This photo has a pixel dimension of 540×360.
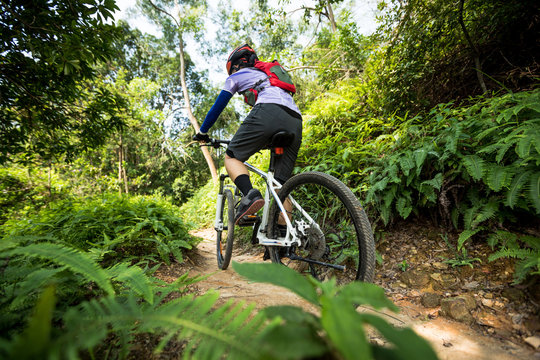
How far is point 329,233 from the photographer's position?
201 centimetres

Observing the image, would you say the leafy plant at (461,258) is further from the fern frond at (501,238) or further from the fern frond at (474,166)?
the fern frond at (474,166)

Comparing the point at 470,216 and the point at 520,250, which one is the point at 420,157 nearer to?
the point at 470,216

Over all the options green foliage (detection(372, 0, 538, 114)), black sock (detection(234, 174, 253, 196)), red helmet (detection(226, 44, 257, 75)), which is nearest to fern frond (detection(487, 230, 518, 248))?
black sock (detection(234, 174, 253, 196))

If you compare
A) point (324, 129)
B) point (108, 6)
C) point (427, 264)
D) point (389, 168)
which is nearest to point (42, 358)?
point (427, 264)

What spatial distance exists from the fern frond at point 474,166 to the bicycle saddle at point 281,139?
1400mm

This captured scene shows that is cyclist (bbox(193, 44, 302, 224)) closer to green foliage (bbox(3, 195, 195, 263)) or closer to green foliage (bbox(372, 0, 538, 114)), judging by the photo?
green foliage (bbox(3, 195, 195, 263))

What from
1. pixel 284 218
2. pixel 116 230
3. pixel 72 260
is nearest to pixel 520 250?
pixel 284 218

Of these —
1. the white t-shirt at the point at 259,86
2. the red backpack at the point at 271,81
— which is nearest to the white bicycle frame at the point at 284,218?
the white t-shirt at the point at 259,86

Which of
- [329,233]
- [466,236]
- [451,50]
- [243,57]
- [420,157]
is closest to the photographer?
[466,236]

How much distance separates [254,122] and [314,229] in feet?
3.52

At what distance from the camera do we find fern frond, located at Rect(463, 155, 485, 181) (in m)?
1.59

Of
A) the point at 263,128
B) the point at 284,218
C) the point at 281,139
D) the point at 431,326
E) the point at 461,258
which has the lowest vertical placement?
the point at 431,326

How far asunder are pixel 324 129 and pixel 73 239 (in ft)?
12.3

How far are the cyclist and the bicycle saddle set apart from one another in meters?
0.04
